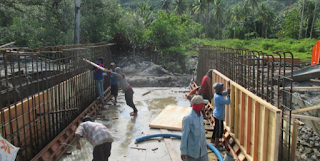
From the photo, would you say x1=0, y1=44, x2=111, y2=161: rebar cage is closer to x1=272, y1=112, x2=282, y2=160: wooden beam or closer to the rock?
x1=272, y1=112, x2=282, y2=160: wooden beam

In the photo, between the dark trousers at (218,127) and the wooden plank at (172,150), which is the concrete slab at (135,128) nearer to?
the wooden plank at (172,150)

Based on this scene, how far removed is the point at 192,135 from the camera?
4953 mm

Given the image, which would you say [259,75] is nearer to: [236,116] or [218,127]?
[236,116]

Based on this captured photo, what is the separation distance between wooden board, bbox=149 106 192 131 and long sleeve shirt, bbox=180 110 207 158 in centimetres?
413

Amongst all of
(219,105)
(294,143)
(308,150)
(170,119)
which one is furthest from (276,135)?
(308,150)

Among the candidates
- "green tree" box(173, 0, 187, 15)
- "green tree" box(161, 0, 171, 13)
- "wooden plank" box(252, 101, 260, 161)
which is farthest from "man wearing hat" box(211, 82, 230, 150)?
"green tree" box(161, 0, 171, 13)

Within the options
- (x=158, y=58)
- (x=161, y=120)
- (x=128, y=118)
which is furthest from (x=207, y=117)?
(x=158, y=58)

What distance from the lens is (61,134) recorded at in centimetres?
768

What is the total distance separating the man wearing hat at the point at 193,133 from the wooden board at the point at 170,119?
412cm

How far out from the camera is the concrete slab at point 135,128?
7180mm

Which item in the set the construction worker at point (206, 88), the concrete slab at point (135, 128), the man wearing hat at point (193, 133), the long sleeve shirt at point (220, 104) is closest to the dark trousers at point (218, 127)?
the long sleeve shirt at point (220, 104)

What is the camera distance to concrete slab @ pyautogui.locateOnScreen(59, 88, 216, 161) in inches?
283

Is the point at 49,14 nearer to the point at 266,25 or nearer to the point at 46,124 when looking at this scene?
the point at 46,124

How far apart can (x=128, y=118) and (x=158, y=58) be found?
1532cm
